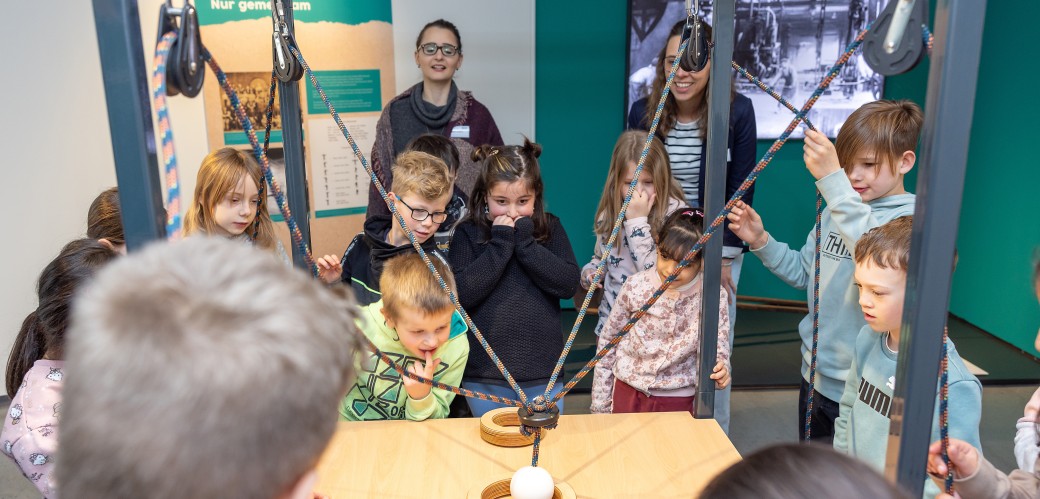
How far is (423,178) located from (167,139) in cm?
118

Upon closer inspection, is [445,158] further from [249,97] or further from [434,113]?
[249,97]

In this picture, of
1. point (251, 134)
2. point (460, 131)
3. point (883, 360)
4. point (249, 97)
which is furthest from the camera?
point (249, 97)

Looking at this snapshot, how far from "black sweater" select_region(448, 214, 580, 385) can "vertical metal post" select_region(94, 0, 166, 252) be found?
3.76 ft

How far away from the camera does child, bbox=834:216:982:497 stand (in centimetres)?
136

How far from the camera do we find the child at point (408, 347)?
1.66 metres

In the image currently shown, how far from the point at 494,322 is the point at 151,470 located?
153cm

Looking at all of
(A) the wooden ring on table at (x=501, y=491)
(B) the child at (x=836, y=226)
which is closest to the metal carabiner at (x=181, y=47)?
(A) the wooden ring on table at (x=501, y=491)

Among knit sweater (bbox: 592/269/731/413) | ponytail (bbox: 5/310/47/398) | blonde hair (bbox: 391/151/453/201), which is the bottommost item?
knit sweater (bbox: 592/269/731/413)

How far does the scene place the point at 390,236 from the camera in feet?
6.98

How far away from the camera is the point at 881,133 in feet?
6.41

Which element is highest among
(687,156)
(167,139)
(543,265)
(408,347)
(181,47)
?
(181,47)

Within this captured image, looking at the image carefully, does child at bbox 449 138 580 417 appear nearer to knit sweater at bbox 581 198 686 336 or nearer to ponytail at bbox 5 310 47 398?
knit sweater at bbox 581 198 686 336

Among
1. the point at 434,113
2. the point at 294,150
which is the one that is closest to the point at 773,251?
the point at 294,150

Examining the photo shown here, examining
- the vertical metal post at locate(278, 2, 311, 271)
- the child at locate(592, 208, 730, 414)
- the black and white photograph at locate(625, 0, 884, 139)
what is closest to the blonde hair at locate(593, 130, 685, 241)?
the child at locate(592, 208, 730, 414)
